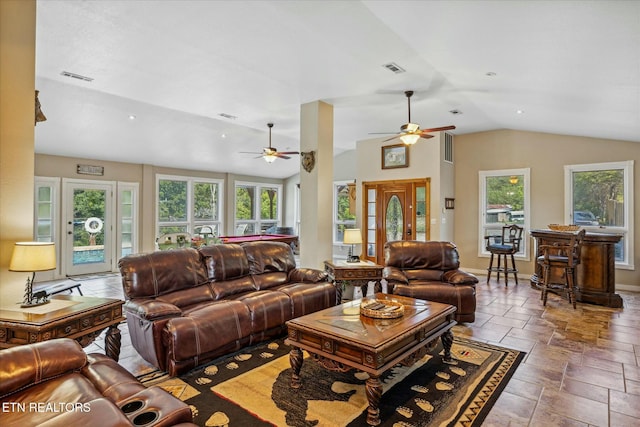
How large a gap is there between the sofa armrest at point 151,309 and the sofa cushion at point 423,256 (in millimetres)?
2838

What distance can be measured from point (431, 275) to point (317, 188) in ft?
7.08

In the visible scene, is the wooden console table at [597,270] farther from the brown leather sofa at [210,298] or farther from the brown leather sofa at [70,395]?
the brown leather sofa at [70,395]

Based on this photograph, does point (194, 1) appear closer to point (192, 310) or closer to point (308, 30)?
point (308, 30)

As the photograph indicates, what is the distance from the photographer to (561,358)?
10.6 ft

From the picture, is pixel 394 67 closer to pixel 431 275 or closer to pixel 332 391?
pixel 431 275

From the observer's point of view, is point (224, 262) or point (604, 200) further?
point (604, 200)

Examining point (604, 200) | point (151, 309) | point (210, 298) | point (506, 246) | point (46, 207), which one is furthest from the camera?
point (46, 207)

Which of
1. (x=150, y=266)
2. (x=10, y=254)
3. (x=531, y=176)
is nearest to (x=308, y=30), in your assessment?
(x=150, y=266)

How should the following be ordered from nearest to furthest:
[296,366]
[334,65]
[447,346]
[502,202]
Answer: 1. [296,366]
2. [447,346]
3. [334,65]
4. [502,202]

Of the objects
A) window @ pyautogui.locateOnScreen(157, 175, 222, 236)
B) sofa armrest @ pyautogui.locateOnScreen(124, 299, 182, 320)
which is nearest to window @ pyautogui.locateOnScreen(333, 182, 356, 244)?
window @ pyautogui.locateOnScreen(157, 175, 222, 236)

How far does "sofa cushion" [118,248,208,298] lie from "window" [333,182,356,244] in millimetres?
6368

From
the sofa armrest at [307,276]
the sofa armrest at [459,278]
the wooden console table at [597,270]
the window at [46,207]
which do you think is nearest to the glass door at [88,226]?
the window at [46,207]

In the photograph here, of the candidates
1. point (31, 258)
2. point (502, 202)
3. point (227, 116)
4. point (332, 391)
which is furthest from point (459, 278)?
point (227, 116)

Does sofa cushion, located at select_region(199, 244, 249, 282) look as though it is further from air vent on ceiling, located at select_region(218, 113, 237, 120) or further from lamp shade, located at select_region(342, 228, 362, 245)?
air vent on ceiling, located at select_region(218, 113, 237, 120)
